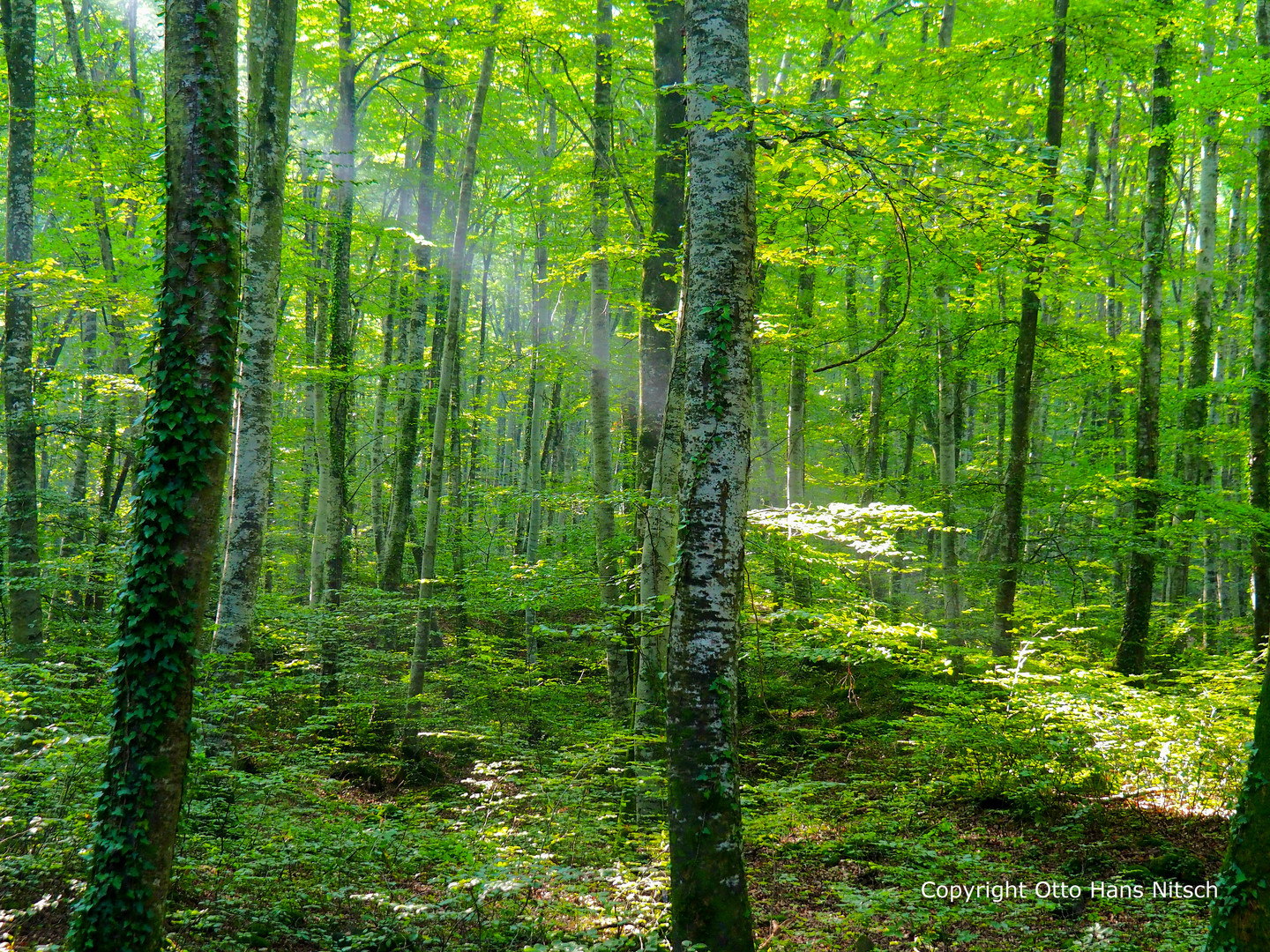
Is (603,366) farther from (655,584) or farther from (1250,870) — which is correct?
(1250,870)

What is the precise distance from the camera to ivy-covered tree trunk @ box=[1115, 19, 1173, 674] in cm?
970

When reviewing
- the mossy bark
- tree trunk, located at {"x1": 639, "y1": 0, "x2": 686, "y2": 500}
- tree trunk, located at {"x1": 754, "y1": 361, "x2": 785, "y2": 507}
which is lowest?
the mossy bark

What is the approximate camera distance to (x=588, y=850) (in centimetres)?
554

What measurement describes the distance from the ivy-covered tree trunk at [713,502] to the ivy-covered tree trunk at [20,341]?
28.9 feet

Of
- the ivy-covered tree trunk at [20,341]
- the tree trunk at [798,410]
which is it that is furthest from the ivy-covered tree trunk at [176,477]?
the tree trunk at [798,410]

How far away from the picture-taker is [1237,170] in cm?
1445

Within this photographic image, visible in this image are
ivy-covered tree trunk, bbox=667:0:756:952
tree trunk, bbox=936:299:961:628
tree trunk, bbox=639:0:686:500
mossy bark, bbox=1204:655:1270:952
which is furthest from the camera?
tree trunk, bbox=936:299:961:628

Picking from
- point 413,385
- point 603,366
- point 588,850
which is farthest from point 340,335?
point 588,850

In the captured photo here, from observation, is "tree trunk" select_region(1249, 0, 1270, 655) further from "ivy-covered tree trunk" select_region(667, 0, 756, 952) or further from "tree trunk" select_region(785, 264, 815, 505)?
"ivy-covered tree trunk" select_region(667, 0, 756, 952)

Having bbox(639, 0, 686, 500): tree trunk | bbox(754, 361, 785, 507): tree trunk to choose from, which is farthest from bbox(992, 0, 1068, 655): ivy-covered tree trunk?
bbox(754, 361, 785, 507): tree trunk

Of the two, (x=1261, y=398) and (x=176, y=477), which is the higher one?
(x=1261, y=398)

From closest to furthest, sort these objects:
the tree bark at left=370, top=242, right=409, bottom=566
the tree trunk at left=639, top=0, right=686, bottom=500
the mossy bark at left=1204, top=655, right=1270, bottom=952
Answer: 1. the mossy bark at left=1204, top=655, right=1270, bottom=952
2. the tree trunk at left=639, top=0, right=686, bottom=500
3. the tree bark at left=370, top=242, right=409, bottom=566

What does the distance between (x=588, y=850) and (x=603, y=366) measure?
666 centimetres

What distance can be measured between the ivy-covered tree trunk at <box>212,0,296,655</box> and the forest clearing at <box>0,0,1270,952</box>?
43 millimetres
